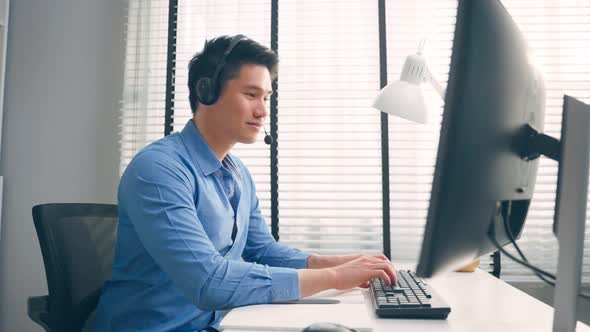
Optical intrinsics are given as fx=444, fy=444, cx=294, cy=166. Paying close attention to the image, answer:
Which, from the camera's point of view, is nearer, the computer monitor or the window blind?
the computer monitor

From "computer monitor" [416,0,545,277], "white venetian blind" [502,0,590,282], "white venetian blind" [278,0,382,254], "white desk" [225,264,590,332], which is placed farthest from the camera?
"white venetian blind" [278,0,382,254]

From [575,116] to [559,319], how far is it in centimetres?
30

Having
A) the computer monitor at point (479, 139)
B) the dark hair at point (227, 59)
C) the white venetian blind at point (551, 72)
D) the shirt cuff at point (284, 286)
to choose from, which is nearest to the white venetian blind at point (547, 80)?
the white venetian blind at point (551, 72)

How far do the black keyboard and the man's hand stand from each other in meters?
0.03

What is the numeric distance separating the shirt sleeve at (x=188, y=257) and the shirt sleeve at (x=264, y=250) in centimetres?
39

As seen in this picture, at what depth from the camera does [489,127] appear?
0.54 metres

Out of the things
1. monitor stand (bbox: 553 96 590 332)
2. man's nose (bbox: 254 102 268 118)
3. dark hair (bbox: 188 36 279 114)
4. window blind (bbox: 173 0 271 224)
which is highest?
window blind (bbox: 173 0 271 224)

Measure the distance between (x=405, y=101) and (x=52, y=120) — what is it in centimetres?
187

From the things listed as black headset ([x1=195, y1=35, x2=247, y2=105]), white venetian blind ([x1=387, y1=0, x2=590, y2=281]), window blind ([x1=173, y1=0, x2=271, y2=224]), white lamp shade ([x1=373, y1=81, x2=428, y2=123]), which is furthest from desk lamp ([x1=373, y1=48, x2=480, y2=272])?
window blind ([x1=173, y1=0, x2=271, y2=224])

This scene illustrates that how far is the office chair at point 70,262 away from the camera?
1121mm

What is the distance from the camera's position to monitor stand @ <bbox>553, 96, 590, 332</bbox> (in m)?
0.63

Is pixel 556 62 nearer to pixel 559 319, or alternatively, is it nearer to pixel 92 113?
pixel 559 319

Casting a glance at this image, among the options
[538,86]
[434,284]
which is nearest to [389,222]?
[434,284]

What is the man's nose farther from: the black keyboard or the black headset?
the black keyboard
